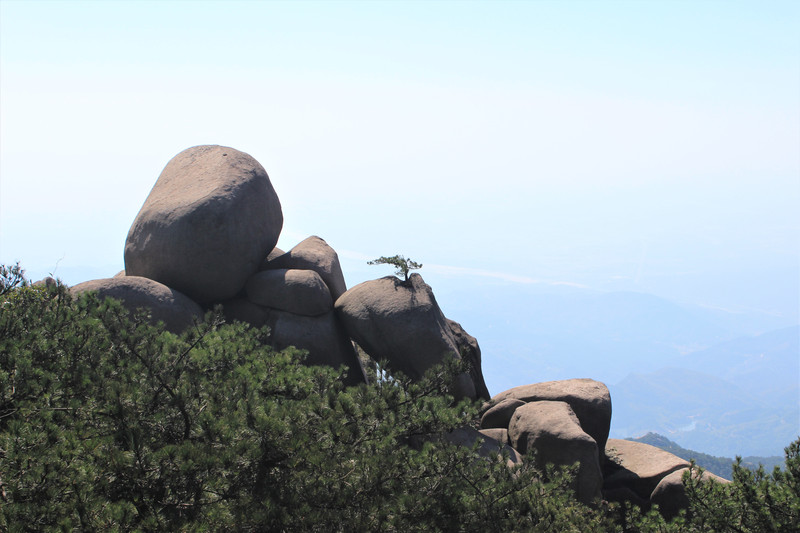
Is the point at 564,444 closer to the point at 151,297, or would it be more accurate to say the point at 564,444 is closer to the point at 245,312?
the point at 245,312

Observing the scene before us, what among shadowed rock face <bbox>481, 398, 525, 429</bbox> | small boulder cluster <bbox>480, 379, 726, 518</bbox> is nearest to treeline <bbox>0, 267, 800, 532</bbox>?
small boulder cluster <bbox>480, 379, 726, 518</bbox>

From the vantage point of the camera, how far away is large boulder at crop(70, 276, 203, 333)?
617 inches

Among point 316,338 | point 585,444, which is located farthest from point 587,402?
point 316,338

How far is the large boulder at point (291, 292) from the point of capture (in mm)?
17312

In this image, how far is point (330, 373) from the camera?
10523 millimetres

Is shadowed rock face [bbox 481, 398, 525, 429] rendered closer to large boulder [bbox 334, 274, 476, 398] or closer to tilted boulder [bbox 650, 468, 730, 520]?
large boulder [bbox 334, 274, 476, 398]

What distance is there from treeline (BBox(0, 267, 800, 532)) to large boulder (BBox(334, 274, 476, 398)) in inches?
242

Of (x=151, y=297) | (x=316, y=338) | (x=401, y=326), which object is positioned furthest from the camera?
(x=316, y=338)

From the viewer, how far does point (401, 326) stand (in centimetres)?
1670

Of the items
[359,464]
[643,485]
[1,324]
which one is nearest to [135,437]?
[359,464]

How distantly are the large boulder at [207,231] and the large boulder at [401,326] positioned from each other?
10.3 feet

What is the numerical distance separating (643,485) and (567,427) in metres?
3.43

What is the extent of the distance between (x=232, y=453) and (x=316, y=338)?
9.99m

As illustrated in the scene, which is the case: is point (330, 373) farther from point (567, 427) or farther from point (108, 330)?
point (567, 427)
